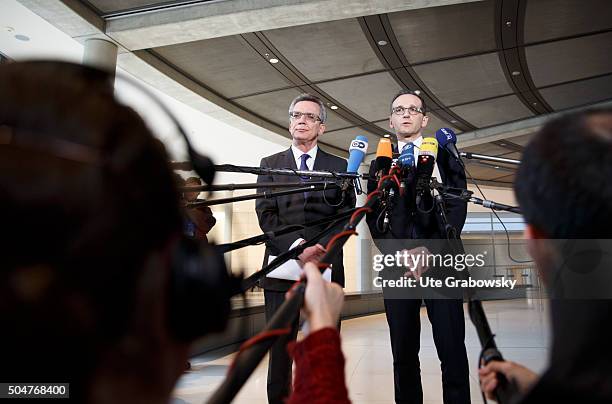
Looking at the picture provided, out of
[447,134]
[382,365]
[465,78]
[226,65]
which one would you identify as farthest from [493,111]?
[447,134]

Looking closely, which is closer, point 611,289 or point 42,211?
point 42,211

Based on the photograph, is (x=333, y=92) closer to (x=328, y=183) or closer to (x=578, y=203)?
(x=328, y=183)

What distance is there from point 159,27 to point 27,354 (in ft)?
17.9

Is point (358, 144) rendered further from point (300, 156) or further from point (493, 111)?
point (493, 111)

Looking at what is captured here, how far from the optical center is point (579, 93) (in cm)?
822

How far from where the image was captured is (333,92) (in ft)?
25.2

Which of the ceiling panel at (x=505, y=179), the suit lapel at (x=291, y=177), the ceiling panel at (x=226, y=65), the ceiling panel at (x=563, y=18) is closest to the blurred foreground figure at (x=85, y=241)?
the suit lapel at (x=291, y=177)

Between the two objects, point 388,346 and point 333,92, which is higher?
point 333,92

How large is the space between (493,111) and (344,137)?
2795 millimetres

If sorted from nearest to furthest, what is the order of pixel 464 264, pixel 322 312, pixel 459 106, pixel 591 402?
1. pixel 591 402
2. pixel 322 312
3. pixel 464 264
4. pixel 459 106

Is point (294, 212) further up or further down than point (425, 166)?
further down

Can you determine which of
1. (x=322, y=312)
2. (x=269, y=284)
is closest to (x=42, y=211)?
(x=322, y=312)

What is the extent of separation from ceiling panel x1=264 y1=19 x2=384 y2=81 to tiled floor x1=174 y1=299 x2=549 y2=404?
3.64m

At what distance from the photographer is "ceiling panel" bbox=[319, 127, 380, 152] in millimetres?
9477
